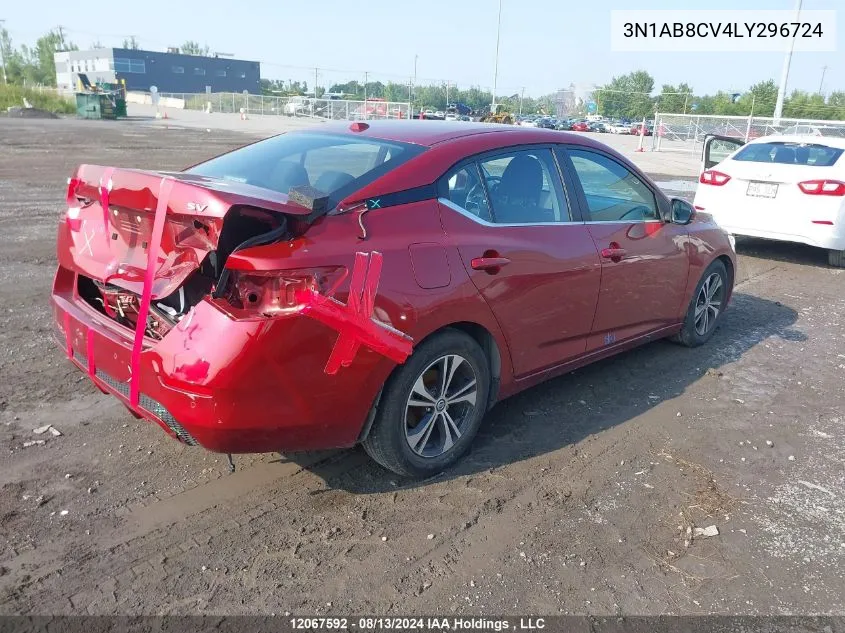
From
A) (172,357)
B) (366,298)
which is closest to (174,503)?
(172,357)

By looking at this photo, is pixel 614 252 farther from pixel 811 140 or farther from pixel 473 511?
pixel 811 140

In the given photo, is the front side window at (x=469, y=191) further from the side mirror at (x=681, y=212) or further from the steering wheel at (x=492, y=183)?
the side mirror at (x=681, y=212)

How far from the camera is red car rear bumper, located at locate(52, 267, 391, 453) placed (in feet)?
8.93

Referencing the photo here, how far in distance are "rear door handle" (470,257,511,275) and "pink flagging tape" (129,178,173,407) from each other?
145cm

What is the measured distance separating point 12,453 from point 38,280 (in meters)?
3.52

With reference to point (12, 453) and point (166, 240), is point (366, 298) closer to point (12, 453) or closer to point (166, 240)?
point (166, 240)

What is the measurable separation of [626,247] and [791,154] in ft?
19.8

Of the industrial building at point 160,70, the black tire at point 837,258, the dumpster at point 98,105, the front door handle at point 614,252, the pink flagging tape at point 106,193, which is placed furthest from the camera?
the industrial building at point 160,70

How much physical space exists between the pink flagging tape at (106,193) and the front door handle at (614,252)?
2.79 meters

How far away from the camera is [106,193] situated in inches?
127

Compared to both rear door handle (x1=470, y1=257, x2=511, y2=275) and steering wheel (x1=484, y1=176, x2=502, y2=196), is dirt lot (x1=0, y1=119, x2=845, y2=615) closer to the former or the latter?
rear door handle (x1=470, y1=257, x2=511, y2=275)

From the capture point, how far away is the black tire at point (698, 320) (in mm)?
5434

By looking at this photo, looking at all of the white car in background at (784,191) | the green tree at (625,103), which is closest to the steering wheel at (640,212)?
the white car in background at (784,191)

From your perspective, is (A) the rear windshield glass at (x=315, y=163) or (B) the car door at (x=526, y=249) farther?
(B) the car door at (x=526, y=249)
